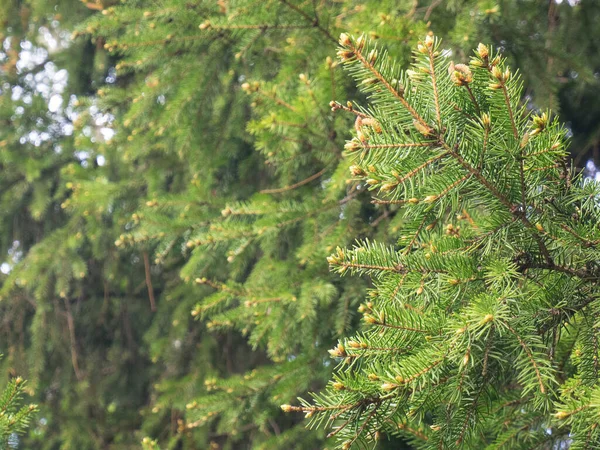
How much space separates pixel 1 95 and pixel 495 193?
402 centimetres

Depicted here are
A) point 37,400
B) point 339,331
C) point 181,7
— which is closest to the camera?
point 339,331

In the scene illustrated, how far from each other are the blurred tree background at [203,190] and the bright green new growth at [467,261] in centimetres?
83

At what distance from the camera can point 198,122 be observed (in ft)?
8.09

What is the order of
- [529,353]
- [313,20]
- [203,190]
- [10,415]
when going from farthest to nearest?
[203,190]
[313,20]
[10,415]
[529,353]

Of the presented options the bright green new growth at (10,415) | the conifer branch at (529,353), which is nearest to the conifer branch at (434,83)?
the conifer branch at (529,353)

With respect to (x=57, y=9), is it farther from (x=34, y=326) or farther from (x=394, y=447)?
(x=394, y=447)

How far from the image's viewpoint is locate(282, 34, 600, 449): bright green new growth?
2.96ft

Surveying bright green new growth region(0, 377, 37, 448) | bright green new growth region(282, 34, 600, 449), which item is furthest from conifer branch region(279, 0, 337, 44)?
bright green new growth region(0, 377, 37, 448)

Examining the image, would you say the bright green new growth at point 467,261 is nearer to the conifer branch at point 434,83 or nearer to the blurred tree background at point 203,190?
the conifer branch at point 434,83

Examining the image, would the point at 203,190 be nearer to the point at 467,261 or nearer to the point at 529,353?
the point at 467,261

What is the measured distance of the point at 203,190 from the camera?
7.91 feet

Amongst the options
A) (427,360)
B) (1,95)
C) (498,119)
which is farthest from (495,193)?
(1,95)

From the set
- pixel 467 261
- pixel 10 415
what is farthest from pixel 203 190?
pixel 467 261

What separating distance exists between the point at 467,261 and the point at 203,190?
1.59m
